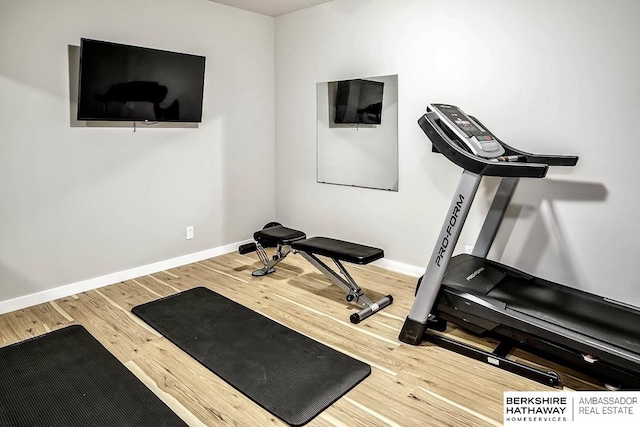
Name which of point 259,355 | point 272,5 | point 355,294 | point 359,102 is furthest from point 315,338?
point 272,5

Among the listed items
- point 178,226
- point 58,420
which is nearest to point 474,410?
point 58,420

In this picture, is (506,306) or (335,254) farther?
(335,254)

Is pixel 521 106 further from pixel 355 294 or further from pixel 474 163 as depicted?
pixel 355 294

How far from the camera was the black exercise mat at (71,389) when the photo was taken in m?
1.94

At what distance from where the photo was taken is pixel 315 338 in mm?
2672

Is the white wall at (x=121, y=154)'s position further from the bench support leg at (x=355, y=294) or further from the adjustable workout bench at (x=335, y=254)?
the bench support leg at (x=355, y=294)

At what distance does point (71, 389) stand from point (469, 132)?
2548 millimetres

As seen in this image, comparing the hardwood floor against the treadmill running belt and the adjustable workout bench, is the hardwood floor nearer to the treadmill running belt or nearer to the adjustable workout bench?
the adjustable workout bench

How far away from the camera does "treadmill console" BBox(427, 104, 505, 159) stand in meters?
2.38

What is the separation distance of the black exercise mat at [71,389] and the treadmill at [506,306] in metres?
1.51

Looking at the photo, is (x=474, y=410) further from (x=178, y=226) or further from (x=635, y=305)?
(x=178, y=226)

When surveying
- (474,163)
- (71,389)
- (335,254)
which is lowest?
(71,389)

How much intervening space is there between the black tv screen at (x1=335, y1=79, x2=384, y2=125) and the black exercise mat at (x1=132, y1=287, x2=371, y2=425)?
198 cm

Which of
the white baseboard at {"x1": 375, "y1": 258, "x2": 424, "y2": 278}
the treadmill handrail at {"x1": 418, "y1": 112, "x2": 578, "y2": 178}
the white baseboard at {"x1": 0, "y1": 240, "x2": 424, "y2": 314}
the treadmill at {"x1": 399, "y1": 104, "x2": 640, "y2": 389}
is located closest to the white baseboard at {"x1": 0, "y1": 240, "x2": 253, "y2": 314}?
the white baseboard at {"x1": 0, "y1": 240, "x2": 424, "y2": 314}
